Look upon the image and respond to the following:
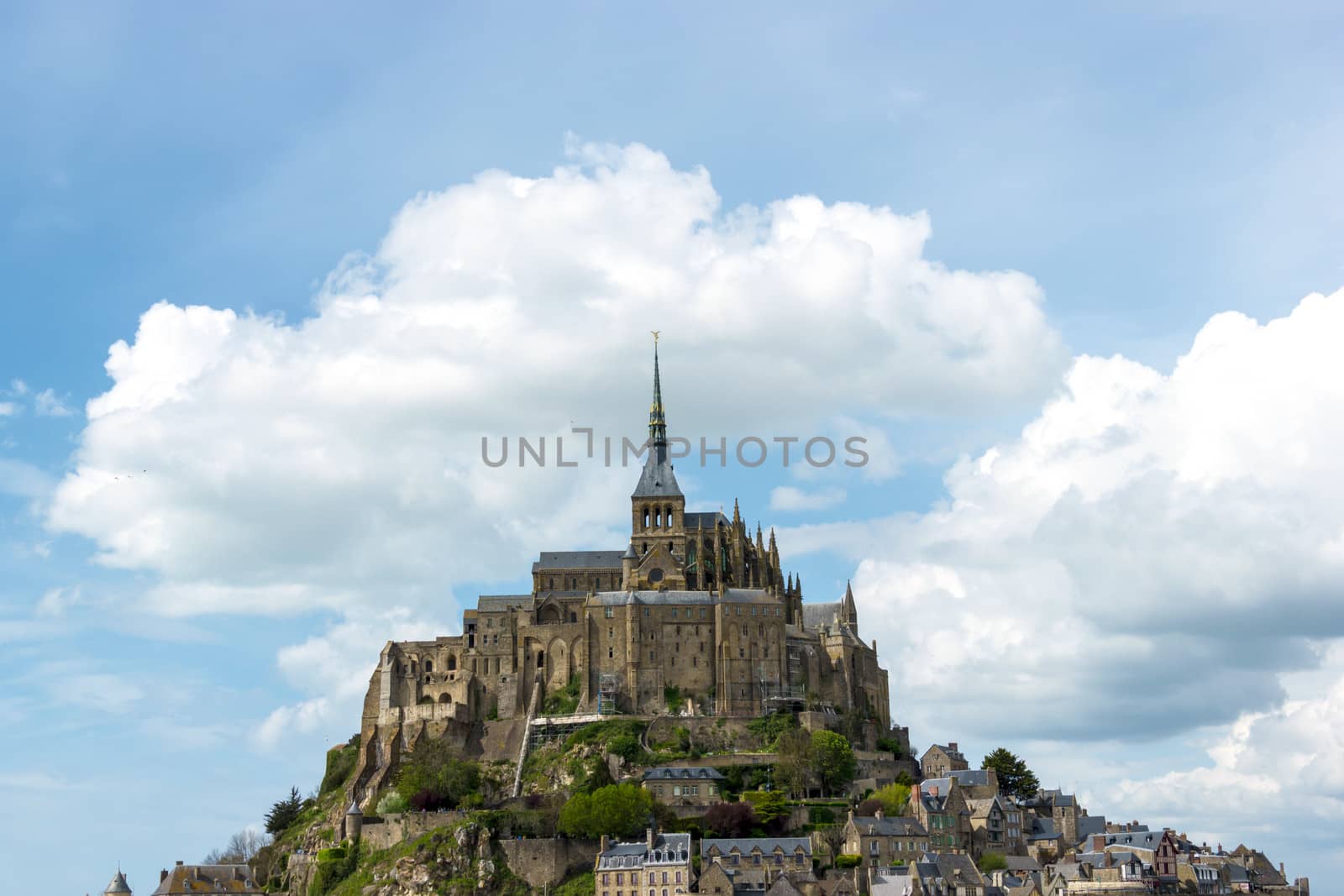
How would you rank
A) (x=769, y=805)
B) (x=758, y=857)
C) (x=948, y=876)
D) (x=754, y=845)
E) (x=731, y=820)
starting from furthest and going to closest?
(x=769, y=805) → (x=731, y=820) → (x=754, y=845) → (x=758, y=857) → (x=948, y=876)

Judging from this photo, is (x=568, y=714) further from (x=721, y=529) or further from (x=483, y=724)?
(x=721, y=529)

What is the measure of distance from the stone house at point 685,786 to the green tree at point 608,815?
A: 14.6 ft

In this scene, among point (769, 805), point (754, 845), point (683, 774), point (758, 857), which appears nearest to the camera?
Result: point (758, 857)

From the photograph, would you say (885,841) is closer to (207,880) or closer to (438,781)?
(438,781)

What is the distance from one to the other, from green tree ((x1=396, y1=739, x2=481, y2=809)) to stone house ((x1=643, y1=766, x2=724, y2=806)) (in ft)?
37.7

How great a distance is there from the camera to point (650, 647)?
Result: 115 meters

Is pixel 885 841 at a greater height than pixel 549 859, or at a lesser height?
greater

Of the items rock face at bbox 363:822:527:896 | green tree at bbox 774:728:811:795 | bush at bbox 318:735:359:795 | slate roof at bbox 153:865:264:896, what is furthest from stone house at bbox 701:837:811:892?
bush at bbox 318:735:359:795

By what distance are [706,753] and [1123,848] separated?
26.5m

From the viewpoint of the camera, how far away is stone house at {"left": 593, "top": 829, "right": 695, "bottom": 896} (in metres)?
90.2

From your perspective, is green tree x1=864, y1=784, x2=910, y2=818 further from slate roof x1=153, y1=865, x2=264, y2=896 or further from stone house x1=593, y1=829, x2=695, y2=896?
slate roof x1=153, y1=865, x2=264, y2=896

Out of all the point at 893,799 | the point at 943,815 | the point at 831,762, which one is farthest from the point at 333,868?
the point at 943,815

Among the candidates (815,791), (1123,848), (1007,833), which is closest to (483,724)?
(815,791)

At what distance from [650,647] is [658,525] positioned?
42.6 ft
